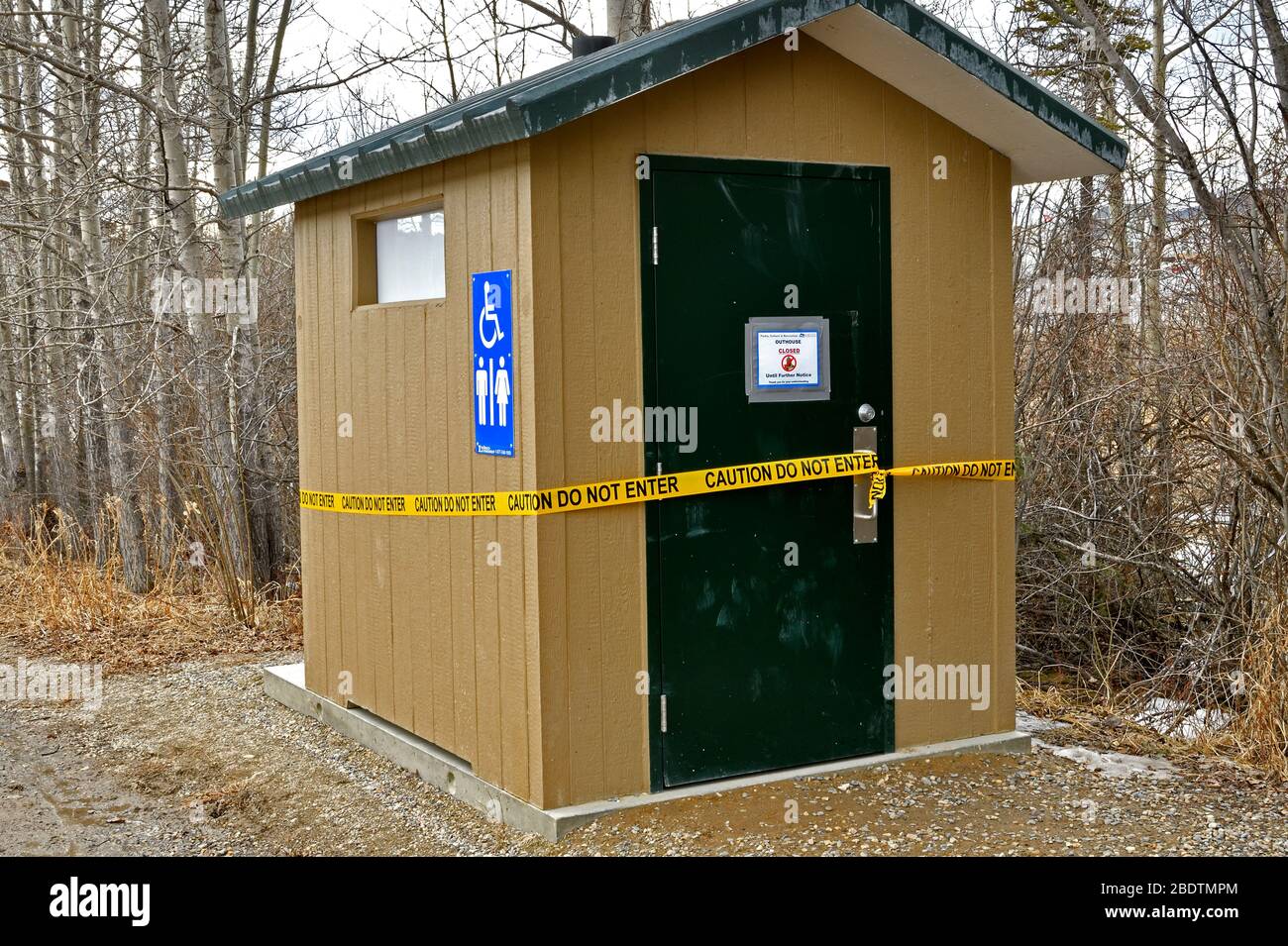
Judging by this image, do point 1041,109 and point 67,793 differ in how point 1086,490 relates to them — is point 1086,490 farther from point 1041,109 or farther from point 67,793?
point 67,793

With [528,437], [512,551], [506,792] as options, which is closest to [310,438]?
[512,551]

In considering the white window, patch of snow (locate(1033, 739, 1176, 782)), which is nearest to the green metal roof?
the white window

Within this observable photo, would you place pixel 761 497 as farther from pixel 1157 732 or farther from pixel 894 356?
pixel 1157 732

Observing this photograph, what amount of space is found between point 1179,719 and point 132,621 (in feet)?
24.5

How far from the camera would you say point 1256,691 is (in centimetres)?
627

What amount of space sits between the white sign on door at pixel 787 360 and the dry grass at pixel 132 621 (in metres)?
5.34

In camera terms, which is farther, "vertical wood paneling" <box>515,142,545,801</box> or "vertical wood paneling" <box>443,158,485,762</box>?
"vertical wood paneling" <box>443,158,485,762</box>

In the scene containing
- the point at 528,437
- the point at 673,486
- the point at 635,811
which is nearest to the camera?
the point at 528,437

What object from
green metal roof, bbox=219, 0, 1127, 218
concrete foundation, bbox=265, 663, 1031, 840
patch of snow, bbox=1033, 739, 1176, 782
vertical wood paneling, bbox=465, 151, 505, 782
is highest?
green metal roof, bbox=219, 0, 1127, 218

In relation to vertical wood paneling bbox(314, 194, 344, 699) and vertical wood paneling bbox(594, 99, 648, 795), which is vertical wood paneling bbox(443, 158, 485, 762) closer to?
vertical wood paneling bbox(594, 99, 648, 795)

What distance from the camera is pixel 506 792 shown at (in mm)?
5656

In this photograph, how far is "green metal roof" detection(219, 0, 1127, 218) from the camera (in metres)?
5.07

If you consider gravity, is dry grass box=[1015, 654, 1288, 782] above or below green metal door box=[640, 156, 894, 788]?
below

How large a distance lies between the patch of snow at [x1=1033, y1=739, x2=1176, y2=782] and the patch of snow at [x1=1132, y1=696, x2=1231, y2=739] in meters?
0.51
